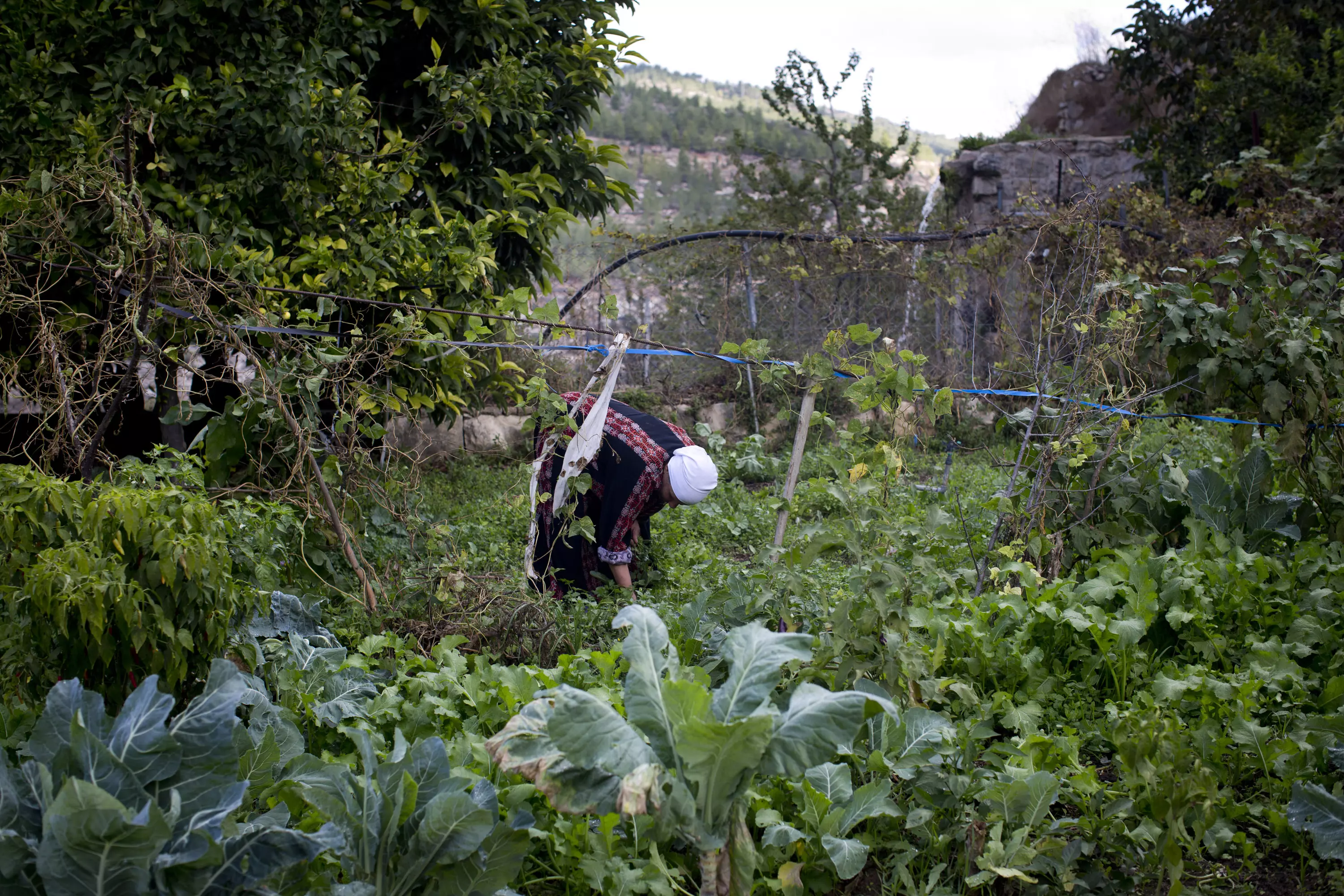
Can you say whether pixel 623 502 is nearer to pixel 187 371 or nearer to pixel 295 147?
pixel 187 371

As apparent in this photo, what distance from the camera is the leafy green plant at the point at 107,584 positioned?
2186 millimetres

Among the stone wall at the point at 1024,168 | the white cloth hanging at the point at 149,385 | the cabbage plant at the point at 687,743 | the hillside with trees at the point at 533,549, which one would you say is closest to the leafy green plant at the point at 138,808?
the hillside with trees at the point at 533,549

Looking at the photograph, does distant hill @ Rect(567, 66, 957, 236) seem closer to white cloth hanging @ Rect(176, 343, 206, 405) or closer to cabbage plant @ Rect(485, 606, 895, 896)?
white cloth hanging @ Rect(176, 343, 206, 405)

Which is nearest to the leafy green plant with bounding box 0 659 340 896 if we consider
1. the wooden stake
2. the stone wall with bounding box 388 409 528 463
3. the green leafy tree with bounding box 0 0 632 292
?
the wooden stake

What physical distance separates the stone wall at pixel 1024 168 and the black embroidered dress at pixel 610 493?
39.8ft

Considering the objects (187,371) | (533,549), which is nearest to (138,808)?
(533,549)

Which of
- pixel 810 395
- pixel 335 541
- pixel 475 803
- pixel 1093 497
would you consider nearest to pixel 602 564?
pixel 335 541

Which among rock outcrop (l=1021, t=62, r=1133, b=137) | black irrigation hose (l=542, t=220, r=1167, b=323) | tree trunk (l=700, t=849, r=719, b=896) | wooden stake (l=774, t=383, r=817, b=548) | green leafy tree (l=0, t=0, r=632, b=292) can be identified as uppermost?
rock outcrop (l=1021, t=62, r=1133, b=137)

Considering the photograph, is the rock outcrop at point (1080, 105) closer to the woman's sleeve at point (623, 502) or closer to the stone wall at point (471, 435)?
the stone wall at point (471, 435)

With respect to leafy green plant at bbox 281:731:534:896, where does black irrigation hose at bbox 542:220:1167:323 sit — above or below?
above

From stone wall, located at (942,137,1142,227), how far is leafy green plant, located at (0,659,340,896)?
15.0 meters

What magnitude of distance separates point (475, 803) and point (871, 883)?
3.90ft

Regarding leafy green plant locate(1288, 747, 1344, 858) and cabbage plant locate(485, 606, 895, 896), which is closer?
cabbage plant locate(485, 606, 895, 896)

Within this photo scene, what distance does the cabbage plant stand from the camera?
1.94 metres
